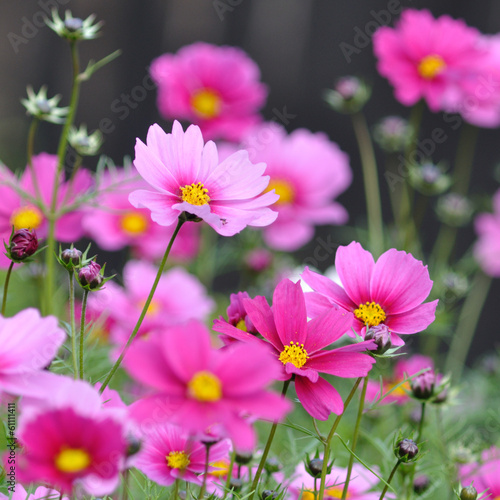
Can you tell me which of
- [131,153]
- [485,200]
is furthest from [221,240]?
[485,200]

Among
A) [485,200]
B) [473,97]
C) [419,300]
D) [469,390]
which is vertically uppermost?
[419,300]

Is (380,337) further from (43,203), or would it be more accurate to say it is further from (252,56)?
(252,56)

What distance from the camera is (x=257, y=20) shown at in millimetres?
2037

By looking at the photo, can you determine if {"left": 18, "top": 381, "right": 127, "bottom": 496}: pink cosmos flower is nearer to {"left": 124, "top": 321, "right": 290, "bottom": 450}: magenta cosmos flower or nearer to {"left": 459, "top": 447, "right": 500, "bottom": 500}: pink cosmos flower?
{"left": 124, "top": 321, "right": 290, "bottom": 450}: magenta cosmos flower

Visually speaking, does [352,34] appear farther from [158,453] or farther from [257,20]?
[158,453]

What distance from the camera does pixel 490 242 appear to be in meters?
1.43

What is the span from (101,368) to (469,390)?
24.4 inches

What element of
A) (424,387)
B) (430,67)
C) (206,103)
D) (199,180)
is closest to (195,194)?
(199,180)

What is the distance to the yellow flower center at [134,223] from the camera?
1127 mm

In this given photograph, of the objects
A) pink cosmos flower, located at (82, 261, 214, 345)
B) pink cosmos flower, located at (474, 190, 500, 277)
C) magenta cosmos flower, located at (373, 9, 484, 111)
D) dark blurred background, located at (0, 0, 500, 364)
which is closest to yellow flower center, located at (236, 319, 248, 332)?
pink cosmos flower, located at (82, 261, 214, 345)

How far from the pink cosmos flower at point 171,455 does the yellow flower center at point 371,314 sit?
113 millimetres

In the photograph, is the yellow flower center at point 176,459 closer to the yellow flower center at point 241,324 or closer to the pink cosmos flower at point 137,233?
the yellow flower center at point 241,324

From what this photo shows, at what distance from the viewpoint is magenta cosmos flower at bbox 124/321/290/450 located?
296 mm

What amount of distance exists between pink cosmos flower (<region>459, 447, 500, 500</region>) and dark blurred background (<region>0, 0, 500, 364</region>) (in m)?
1.26
